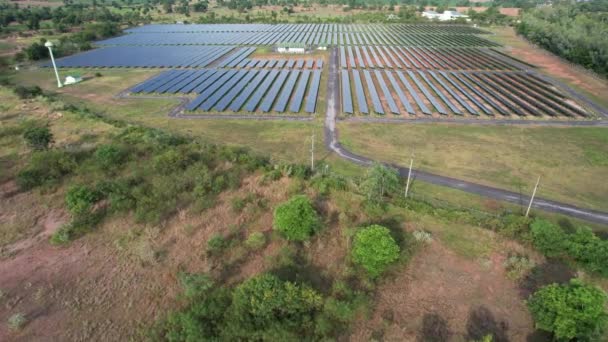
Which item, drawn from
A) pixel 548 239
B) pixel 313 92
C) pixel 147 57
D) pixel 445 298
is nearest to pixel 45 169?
pixel 445 298

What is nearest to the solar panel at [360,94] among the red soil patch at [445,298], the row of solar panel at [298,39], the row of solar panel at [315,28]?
the red soil patch at [445,298]

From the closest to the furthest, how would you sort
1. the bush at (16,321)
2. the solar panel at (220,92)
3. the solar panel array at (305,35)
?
the bush at (16,321) < the solar panel at (220,92) < the solar panel array at (305,35)

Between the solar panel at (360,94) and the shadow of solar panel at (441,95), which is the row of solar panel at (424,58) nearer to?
the shadow of solar panel at (441,95)

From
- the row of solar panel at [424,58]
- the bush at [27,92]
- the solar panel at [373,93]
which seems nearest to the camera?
the solar panel at [373,93]

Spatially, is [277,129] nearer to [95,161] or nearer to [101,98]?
[95,161]

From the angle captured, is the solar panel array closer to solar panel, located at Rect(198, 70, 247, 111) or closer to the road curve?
solar panel, located at Rect(198, 70, 247, 111)

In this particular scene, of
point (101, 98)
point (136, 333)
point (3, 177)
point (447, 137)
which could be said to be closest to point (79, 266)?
point (136, 333)
